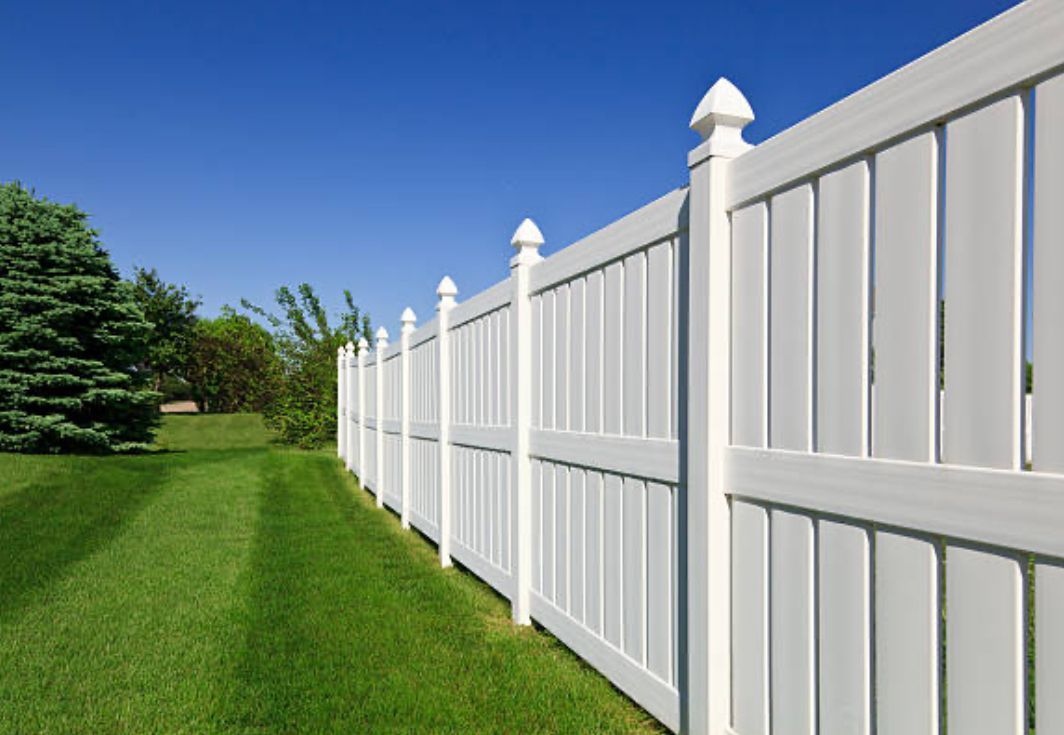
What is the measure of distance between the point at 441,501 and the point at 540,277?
2.74 meters

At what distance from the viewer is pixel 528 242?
14.4 ft

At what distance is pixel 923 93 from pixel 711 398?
Result: 1.05 m

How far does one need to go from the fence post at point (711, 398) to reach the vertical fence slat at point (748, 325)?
4 centimetres

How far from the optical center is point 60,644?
4062 millimetres

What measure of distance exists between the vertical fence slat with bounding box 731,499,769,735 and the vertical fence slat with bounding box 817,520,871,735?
24 centimetres

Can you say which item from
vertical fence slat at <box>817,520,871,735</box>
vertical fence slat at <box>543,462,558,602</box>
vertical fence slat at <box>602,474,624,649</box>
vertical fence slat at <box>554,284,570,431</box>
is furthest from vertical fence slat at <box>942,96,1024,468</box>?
vertical fence slat at <box>543,462,558,602</box>

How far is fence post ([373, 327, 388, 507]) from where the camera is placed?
9414 mm

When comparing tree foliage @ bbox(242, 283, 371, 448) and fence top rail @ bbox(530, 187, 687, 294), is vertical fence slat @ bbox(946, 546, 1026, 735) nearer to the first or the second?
fence top rail @ bbox(530, 187, 687, 294)

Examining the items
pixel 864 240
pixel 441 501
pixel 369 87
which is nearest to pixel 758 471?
pixel 864 240

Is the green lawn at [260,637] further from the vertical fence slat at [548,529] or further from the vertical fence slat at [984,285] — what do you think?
the vertical fence slat at [984,285]

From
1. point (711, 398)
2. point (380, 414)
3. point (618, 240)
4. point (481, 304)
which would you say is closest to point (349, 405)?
point (380, 414)

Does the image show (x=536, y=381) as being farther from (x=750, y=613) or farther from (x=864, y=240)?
(x=864, y=240)

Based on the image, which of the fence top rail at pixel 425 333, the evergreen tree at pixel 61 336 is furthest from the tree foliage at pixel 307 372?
the fence top rail at pixel 425 333

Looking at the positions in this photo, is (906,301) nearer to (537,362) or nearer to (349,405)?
(537,362)
